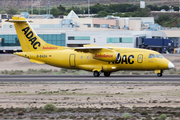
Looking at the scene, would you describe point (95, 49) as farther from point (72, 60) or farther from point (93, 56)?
point (72, 60)

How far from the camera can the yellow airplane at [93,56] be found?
43656 millimetres

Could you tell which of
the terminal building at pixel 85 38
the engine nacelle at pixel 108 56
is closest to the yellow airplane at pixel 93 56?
the engine nacelle at pixel 108 56

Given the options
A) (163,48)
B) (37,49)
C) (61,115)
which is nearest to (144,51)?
(37,49)

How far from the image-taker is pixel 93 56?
45438 millimetres

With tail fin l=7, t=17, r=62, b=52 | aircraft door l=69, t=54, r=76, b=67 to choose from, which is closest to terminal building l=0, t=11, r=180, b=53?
tail fin l=7, t=17, r=62, b=52

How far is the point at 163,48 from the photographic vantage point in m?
91.3

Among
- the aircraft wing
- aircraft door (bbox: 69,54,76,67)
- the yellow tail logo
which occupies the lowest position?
aircraft door (bbox: 69,54,76,67)

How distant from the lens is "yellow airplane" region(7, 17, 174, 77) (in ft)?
143

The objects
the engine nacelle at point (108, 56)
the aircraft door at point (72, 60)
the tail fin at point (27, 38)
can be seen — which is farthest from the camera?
the tail fin at point (27, 38)

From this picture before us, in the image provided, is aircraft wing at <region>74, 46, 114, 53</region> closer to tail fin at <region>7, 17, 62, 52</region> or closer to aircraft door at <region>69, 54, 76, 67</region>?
aircraft door at <region>69, 54, 76, 67</region>

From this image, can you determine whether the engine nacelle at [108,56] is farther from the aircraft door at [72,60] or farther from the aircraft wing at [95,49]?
the aircraft door at [72,60]

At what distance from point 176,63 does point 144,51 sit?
2773 cm

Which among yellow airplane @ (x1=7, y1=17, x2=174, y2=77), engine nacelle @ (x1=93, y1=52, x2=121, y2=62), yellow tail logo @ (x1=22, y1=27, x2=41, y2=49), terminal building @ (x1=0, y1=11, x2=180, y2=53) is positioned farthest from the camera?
terminal building @ (x1=0, y1=11, x2=180, y2=53)

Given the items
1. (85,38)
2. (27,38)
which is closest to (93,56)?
(27,38)
